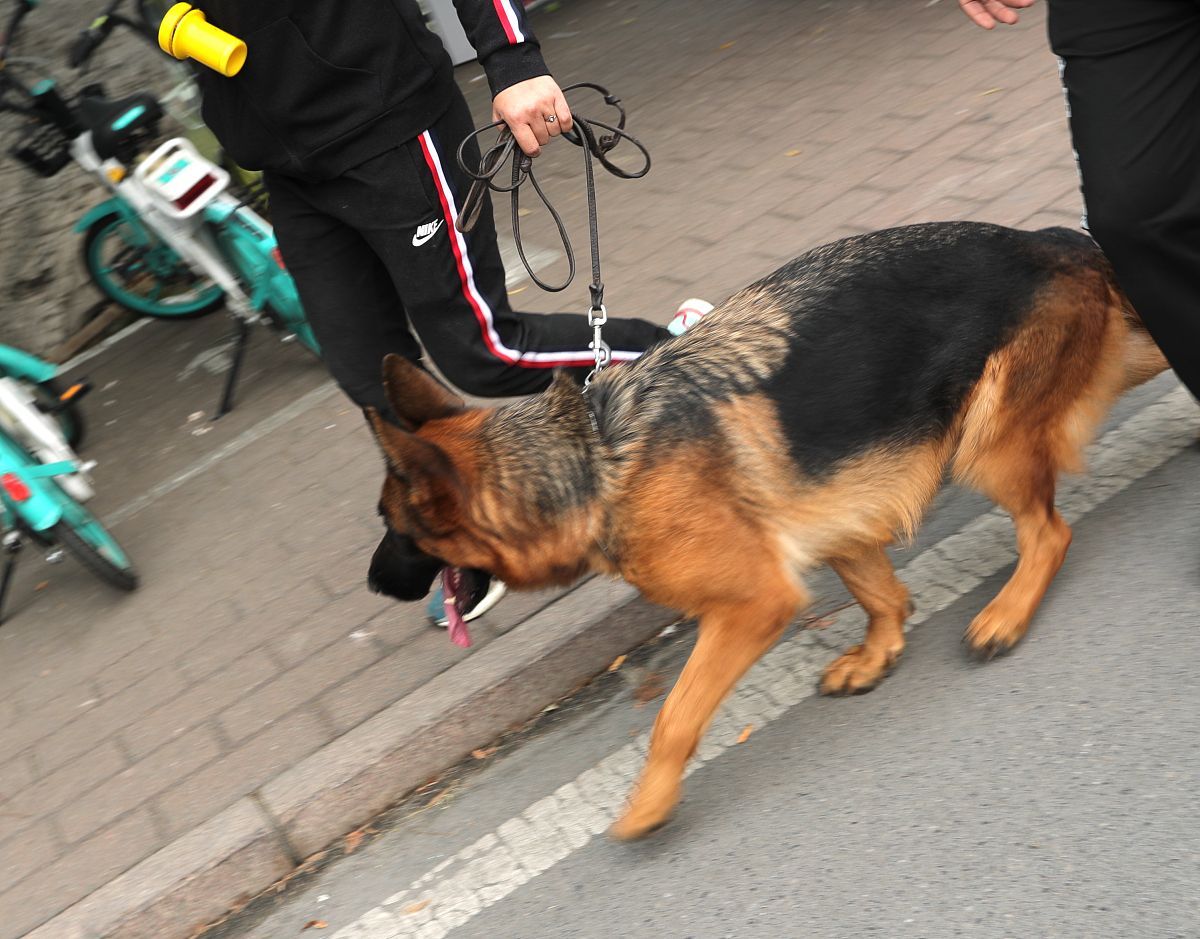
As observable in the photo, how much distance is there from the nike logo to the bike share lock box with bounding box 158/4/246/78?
2.05ft


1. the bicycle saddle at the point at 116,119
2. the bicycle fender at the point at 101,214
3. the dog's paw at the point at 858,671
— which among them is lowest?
the dog's paw at the point at 858,671

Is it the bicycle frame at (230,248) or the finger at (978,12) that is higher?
the finger at (978,12)

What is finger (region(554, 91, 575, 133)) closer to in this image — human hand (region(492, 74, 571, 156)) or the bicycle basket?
human hand (region(492, 74, 571, 156))

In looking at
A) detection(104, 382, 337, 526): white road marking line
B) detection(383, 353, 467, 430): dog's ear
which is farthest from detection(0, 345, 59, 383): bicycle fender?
detection(383, 353, 467, 430): dog's ear

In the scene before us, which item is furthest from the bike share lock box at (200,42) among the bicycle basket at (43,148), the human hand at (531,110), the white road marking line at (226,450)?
the bicycle basket at (43,148)

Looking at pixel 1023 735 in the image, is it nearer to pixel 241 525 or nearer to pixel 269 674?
pixel 269 674

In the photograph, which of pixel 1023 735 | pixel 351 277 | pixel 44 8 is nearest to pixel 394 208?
pixel 351 277

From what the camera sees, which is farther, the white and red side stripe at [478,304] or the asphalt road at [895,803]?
the white and red side stripe at [478,304]

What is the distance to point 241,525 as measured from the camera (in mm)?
5273

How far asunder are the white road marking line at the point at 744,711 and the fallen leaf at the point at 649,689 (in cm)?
18

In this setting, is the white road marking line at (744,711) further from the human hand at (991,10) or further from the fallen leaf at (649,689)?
the human hand at (991,10)

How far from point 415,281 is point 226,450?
9.56ft

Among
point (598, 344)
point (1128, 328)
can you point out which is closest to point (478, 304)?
point (598, 344)

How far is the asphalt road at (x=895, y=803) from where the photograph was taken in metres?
2.55
